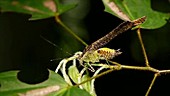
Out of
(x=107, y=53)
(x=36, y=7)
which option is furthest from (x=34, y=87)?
(x=36, y=7)

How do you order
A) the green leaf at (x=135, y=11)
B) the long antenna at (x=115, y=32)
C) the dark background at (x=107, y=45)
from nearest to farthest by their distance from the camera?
1. the long antenna at (x=115, y=32)
2. the green leaf at (x=135, y=11)
3. the dark background at (x=107, y=45)

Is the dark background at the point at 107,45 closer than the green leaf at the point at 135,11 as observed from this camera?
No

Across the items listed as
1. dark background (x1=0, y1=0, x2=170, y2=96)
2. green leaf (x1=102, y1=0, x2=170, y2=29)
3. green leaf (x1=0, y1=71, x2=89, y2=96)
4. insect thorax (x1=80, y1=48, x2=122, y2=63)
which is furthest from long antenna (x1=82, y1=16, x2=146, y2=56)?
dark background (x1=0, y1=0, x2=170, y2=96)

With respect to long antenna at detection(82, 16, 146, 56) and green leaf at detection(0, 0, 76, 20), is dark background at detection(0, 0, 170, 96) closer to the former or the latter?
green leaf at detection(0, 0, 76, 20)

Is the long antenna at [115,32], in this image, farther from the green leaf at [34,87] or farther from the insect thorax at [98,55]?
the green leaf at [34,87]

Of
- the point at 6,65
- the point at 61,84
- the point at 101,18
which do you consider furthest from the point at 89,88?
the point at 6,65

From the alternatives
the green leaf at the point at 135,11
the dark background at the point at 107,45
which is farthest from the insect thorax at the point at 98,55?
the dark background at the point at 107,45
